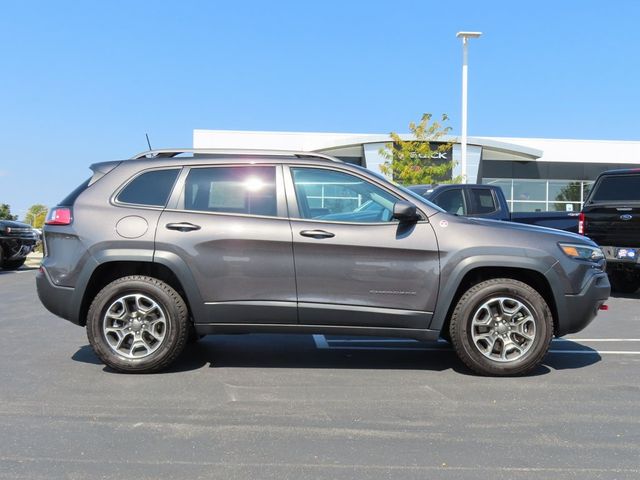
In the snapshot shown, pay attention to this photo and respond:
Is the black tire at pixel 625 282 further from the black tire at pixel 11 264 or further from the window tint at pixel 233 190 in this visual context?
the black tire at pixel 11 264

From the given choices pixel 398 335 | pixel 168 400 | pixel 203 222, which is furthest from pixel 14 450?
pixel 398 335

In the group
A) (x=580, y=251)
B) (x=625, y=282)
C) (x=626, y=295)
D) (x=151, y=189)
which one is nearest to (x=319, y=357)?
(x=151, y=189)

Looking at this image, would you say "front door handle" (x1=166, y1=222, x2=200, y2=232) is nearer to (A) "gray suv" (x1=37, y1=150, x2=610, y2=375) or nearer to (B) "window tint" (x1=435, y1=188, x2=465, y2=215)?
(A) "gray suv" (x1=37, y1=150, x2=610, y2=375)

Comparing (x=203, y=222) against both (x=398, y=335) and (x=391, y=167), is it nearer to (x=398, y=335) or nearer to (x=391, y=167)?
(x=398, y=335)

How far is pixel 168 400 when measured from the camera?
448 centimetres

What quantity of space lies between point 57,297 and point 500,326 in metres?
3.73

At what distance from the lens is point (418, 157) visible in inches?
1123

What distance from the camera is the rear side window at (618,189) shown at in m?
10.4

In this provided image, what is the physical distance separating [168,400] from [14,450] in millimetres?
1151

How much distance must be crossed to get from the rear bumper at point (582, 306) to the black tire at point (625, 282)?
695 cm

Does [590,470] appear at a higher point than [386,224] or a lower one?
lower

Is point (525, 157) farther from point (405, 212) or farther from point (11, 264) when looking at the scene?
point (405, 212)

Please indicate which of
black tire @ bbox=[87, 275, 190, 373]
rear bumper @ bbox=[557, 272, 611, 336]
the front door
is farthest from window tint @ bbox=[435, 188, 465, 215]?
black tire @ bbox=[87, 275, 190, 373]

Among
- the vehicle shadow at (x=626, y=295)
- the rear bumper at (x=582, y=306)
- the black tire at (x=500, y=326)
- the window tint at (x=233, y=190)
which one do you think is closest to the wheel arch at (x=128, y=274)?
the window tint at (x=233, y=190)
